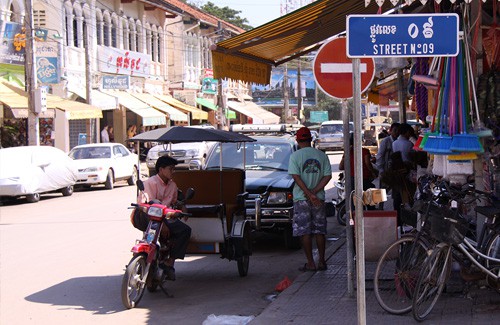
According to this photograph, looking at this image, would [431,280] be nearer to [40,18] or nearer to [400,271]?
[400,271]

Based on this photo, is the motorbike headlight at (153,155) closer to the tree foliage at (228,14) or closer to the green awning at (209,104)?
the green awning at (209,104)

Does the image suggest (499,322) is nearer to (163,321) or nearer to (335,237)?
(163,321)

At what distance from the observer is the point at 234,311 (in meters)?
8.58

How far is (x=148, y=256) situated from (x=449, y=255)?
3.42 meters

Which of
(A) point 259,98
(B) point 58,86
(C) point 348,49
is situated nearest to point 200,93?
(B) point 58,86

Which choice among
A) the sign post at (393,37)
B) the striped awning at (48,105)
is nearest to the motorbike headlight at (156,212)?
the sign post at (393,37)

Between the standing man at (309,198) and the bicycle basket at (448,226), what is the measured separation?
3.06m

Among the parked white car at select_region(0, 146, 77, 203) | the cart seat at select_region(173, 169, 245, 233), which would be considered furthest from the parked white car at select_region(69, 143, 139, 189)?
the cart seat at select_region(173, 169, 245, 233)

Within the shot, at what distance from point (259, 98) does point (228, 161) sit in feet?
247

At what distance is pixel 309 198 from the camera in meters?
10.0

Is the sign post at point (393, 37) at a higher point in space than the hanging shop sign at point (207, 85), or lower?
lower

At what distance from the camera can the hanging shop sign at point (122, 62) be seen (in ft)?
127

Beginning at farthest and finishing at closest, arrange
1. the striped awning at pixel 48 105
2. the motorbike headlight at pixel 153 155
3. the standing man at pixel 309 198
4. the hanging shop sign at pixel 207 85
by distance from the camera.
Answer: the hanging shop sign at pixel 207 85 < the motorbike headlight at pixel 153 155 < the striped awning at pixel 48 105 < the standing man at pixel 309 198

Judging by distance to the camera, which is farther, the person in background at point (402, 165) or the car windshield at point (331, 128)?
the car windshield at point (331, 128)
